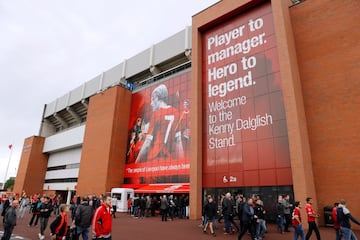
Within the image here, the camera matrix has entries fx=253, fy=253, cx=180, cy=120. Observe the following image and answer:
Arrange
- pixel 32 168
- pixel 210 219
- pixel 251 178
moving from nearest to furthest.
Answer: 1. pixel 210 219
2. pixel 251 178
3. pixel 32 168

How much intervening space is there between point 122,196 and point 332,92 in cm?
1897

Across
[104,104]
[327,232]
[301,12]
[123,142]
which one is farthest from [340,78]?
[104,104]

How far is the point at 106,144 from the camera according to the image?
2831 cm

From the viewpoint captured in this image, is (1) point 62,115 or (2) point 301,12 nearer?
(2) point 301,12

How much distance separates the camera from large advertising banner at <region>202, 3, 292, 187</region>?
48.7 feet

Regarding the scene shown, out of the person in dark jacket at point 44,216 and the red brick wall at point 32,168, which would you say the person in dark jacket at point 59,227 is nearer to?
the person in dark jacket at point 44,216

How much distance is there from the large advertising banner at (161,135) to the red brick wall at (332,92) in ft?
36.9

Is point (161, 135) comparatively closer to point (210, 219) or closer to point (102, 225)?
point (210, 219)

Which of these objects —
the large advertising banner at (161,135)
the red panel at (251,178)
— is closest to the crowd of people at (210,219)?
the red panel at (251,178)

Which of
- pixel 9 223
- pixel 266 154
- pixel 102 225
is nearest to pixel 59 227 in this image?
pixel 102 225

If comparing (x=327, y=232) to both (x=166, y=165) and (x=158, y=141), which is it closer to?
(x=166, y=165)

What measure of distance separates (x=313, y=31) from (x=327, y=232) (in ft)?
37.9

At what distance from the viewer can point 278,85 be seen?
50.3 feet

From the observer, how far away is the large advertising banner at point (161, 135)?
23750 mm
